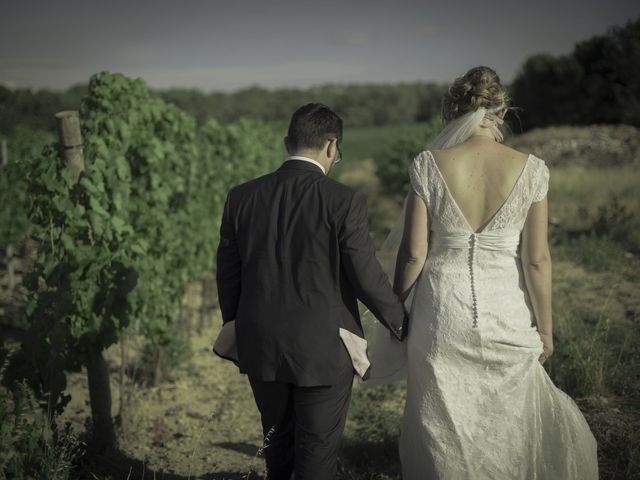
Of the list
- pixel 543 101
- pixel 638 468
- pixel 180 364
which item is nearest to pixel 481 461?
pixel 638 468

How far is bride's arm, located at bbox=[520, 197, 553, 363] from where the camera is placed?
2.42 meters

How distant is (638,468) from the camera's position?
10.1ft

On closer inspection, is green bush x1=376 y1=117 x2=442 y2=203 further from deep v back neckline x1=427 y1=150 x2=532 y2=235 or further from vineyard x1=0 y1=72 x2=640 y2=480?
deep v back neckline x1=427 y1=150 x2=532 y2=235

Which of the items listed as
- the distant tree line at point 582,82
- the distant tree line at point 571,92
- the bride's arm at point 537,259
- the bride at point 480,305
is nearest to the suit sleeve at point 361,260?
the bride at point 480,305

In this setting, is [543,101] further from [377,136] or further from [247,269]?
[247,269]

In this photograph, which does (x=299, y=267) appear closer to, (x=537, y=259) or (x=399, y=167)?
(x=537, y=259)

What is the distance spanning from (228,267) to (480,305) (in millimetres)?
1121

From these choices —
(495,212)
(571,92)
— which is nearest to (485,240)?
(495,212)

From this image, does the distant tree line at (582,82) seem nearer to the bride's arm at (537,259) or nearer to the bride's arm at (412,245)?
the bride's arm at (537,259)

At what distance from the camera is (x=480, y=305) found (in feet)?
8.02

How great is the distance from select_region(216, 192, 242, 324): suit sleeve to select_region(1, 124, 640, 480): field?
594mm

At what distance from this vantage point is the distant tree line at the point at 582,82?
2755 centimetres

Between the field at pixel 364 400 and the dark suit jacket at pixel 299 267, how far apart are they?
2.10ft

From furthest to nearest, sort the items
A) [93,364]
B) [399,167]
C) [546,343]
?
[399,167], [93,364], [546,343]
